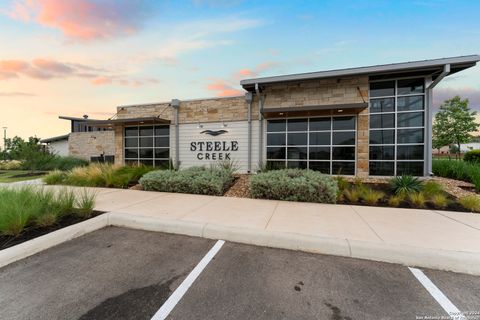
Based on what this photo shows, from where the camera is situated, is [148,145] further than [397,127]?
Yes

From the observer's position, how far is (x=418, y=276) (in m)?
2.81

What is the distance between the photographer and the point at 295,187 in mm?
6527

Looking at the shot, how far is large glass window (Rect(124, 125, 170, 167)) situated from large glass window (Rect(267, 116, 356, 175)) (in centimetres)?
689

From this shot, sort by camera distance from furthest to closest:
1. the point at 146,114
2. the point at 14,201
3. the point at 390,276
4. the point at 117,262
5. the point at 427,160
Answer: the point at 146,114, the point at 427,160, the point at 14,201, the point at 117,262, the point at 390,276

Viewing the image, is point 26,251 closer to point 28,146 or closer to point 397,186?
point 397,186

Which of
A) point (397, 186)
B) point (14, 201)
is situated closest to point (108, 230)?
point (14, 201)

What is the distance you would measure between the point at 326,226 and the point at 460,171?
1027 cm

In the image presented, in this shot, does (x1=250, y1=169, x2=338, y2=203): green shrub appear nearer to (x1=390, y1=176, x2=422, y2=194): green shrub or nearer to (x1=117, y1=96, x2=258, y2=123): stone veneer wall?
(x1=390, y1=176, x2=422, y2=194): green shrub

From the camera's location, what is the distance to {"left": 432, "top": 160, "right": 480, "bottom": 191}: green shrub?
8031 mm

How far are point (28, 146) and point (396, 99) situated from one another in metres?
23.3

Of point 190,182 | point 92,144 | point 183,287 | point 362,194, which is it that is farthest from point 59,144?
point 362,194

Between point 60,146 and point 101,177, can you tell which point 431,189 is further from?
point 60,146

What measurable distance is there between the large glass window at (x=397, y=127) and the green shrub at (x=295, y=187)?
500 centimetres

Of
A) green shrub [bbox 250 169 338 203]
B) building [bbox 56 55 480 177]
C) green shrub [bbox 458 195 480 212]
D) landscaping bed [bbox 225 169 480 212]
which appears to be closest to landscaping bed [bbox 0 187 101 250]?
landscaping bed [bbox 225 169 480 212]
